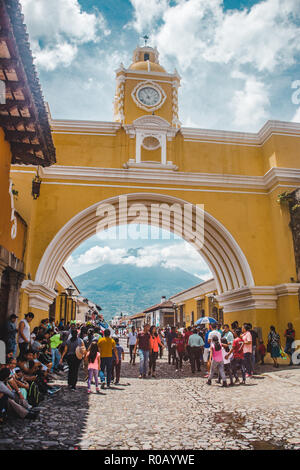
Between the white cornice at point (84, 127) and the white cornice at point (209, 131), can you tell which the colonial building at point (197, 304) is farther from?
the white cornice at point (84, 127)

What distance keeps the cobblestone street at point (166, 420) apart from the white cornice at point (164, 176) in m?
7.62

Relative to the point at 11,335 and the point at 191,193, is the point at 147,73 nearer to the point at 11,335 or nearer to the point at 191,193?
the point at 191,193

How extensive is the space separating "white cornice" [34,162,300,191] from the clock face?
16.4ft

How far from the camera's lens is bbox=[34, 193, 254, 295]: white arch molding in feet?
41.8

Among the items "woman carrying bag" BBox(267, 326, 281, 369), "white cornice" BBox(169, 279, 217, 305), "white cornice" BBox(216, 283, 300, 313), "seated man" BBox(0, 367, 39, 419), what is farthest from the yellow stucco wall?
"seated man" BBox(0, 367, 39, 419)

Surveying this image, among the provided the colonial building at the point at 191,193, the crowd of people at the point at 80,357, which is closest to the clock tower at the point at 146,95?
the colonial building at the point at 191,193

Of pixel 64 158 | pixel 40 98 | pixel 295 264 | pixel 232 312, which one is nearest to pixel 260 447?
pixel 40 98

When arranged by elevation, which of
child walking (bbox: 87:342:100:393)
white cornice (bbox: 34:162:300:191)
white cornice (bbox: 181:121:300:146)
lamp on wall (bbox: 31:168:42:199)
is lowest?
child walking (bbox: 87:342:100:393)

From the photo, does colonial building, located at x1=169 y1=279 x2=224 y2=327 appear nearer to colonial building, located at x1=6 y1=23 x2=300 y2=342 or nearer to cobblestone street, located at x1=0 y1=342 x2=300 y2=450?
colonial building, located at x1=6 y1=23 x2=300 y2=342

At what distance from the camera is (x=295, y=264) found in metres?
12.9

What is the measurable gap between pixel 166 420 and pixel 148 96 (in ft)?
49.7

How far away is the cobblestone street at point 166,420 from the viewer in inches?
167

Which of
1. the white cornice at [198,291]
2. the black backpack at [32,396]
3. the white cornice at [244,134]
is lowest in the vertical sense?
the black backpack at [32,396]

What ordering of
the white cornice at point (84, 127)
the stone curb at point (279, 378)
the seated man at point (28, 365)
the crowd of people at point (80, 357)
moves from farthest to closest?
the white cornice at point (84, 127)
the stone curb at point (279, 378)
the seated man at point (28, 365)
the crowd of people at point (80, 357)
